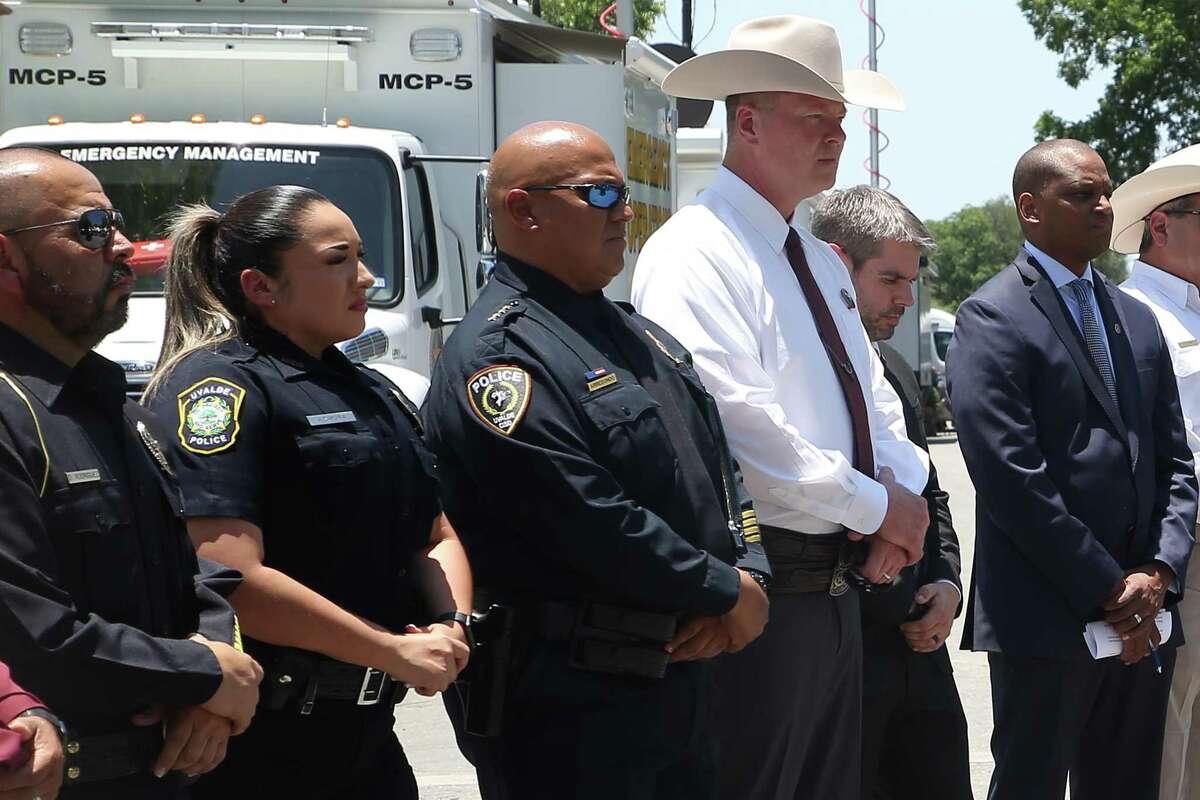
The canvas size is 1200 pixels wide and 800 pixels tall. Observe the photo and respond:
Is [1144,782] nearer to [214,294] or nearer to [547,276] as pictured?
[547,276]

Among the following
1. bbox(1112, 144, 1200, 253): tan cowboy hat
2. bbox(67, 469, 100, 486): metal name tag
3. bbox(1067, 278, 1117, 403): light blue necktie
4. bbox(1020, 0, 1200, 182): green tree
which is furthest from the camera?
bbox(1020, 0, 1200, 182): green tree

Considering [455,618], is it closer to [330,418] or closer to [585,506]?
[585,506]

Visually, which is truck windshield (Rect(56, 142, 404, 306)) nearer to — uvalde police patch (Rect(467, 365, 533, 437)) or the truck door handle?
the truck door handle

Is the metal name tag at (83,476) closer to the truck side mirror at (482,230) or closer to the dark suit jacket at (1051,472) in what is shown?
the dark suit jacket at (1051,472)

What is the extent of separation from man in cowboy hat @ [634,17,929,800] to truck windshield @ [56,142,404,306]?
14.2 ft

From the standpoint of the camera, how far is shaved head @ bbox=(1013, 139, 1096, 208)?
4582mm

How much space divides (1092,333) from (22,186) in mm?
2940

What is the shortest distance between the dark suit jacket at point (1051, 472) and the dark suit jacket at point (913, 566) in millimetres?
110

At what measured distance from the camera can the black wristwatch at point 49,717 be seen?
2.38 metres

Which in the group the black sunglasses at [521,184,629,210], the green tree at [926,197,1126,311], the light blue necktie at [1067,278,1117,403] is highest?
the black sunglasses at [521,184,629,210]

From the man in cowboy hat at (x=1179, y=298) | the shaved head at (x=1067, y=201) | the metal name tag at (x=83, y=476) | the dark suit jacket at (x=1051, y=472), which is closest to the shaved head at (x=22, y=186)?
the metal name tag at (x=83, y=476)

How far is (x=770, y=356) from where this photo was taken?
3932mm

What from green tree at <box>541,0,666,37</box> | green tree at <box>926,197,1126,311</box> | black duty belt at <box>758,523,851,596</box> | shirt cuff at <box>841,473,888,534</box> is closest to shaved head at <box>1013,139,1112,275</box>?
shirt cuff at <box>841,473,888,534</box>

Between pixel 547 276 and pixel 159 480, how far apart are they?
1014 mm
